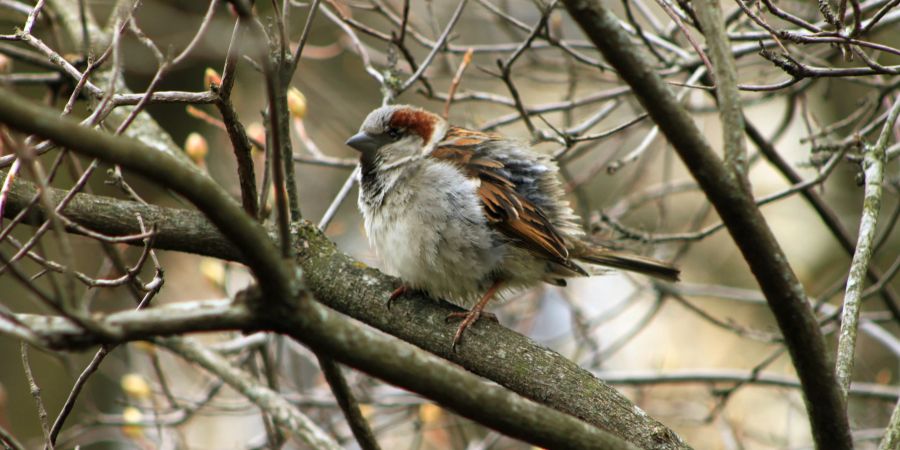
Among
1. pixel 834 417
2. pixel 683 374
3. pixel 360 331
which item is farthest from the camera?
pixel 683 374

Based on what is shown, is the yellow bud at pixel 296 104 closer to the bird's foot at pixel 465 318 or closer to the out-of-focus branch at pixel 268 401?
the bird's foot at pixel 465 318

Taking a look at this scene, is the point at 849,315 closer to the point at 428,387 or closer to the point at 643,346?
the point at 428,387

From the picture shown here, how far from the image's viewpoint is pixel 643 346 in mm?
10234

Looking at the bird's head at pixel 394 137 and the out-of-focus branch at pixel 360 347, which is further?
the bird's head at pixel 394 137

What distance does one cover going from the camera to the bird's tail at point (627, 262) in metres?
3.97

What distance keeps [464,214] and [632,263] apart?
96cm

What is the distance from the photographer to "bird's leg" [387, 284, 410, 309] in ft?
10.3

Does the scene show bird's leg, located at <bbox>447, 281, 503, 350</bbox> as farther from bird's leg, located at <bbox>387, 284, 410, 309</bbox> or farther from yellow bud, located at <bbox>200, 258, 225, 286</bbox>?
yellow bud, located at <bbox>200, 258, 225, 286</bbox>

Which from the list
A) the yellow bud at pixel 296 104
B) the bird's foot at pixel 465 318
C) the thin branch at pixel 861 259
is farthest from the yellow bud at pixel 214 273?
the thin branch at pixel 861 259

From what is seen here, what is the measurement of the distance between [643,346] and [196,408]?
22.8 feet

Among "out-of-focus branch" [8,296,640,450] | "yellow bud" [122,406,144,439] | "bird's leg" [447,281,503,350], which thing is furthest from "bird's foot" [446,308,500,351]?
"yellow bud" [122,406,144,439]

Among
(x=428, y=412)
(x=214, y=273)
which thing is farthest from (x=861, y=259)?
(x=214, y=273)

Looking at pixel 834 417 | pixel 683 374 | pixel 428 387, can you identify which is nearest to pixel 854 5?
pixel 834 417

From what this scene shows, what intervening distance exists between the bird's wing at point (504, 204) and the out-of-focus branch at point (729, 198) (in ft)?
5.25
